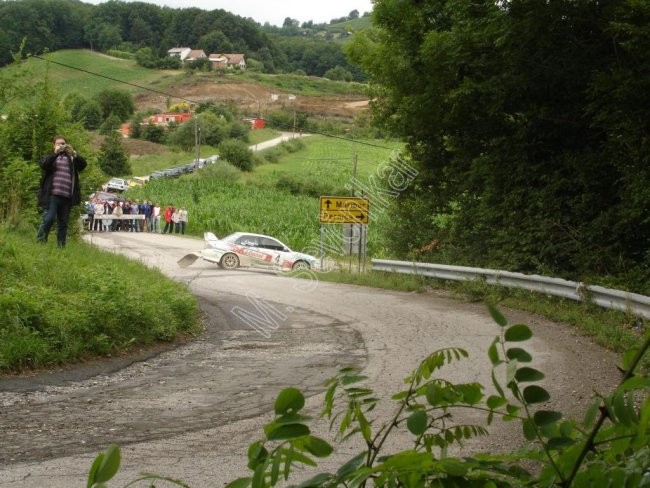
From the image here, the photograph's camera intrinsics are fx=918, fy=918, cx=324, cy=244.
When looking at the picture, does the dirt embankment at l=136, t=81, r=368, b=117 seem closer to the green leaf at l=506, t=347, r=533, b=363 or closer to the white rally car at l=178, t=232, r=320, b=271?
the white rally car at l=178, t=232, r=320, b=271

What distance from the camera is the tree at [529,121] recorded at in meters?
14.9

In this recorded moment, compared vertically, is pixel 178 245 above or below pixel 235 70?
below

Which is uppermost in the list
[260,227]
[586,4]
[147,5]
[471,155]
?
[147,5]

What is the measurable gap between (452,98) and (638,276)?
500 centimetres

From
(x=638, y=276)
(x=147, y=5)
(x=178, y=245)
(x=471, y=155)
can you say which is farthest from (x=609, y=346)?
(x=147, y=5)

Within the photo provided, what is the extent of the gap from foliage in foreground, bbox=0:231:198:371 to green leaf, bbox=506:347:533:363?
8093 mm

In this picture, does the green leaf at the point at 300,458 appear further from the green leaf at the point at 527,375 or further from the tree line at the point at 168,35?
the tree line at the point at 168,35

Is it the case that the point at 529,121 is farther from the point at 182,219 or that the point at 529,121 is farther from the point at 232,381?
the point at 182,219

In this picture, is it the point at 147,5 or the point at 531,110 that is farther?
the point at 147,5

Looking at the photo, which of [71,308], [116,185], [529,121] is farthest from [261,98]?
[71,308]

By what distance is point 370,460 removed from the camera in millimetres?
1578

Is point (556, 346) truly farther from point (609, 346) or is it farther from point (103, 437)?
point (103, 437)

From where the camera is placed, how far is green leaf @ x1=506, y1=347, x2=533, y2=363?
163 cm

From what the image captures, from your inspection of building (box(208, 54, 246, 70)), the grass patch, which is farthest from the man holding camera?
building (box(208, 54, 246, 70))
